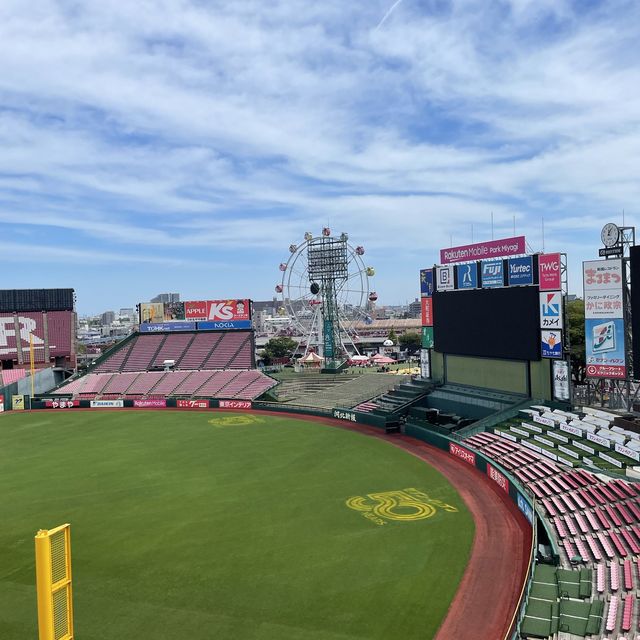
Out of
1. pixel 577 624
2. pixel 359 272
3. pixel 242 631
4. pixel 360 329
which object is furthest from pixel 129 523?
pixel 360 329

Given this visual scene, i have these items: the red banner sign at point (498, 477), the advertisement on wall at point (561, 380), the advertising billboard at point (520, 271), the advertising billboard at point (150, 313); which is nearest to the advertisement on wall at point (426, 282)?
the advertising billboard at point (520, 271)

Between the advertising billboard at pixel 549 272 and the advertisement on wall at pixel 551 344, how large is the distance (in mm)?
3174

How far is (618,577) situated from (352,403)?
4175cm

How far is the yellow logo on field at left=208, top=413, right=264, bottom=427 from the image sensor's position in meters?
52.4

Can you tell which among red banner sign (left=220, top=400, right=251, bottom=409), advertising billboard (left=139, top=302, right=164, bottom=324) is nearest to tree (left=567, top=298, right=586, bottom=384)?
red banner sign (left=220, top=400, right=251, bottom=409)

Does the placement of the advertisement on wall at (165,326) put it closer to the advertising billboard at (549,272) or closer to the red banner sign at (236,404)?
the red banner sign at (236,404)

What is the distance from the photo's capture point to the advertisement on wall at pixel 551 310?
37.6m

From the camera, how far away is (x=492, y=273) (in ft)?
141

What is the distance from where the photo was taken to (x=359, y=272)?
80.6 meters

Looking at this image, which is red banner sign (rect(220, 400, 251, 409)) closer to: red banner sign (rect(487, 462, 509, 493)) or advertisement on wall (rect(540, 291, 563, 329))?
advertisement on wall (rect(540, 291, 563, 329))

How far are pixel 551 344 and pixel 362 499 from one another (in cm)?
1881

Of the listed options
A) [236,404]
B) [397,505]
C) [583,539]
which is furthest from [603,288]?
[236,404]

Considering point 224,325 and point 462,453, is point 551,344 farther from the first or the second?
point 224,325

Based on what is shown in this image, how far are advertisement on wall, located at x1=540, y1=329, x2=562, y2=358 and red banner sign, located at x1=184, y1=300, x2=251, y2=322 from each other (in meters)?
49.0
